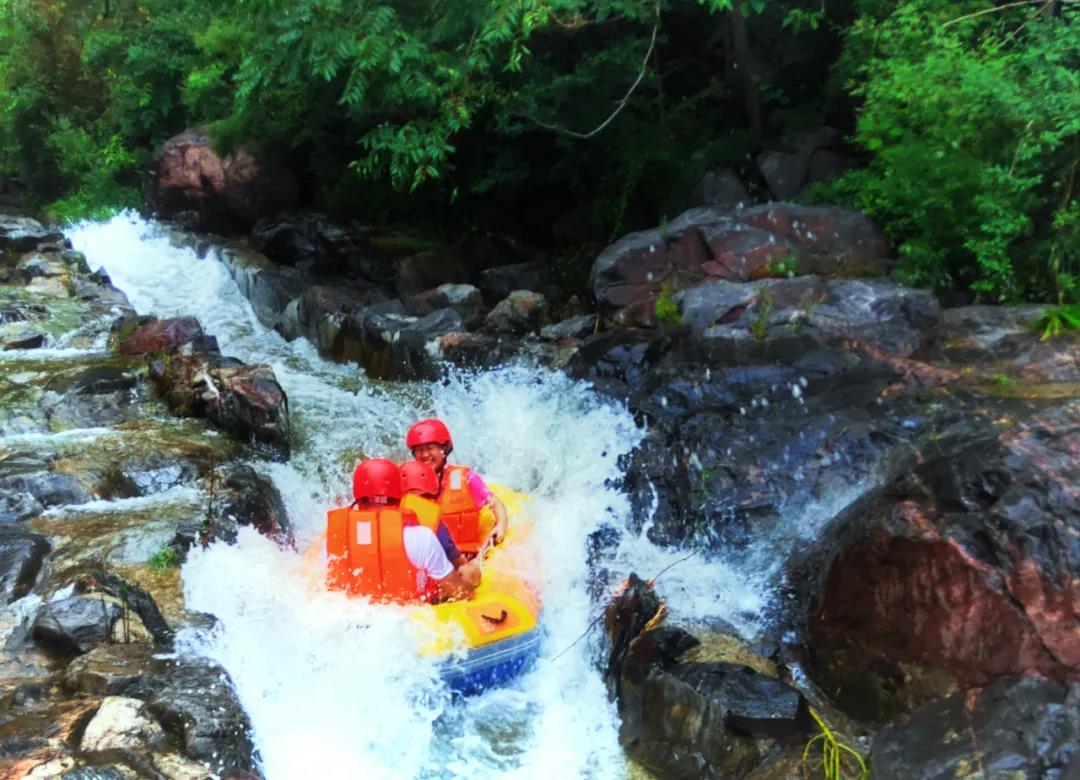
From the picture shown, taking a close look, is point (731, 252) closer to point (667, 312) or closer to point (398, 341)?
point (667, 312)

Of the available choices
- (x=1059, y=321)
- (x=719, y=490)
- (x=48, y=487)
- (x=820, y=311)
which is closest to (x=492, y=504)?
(x=719, y=490)

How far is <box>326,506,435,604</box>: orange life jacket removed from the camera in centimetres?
430

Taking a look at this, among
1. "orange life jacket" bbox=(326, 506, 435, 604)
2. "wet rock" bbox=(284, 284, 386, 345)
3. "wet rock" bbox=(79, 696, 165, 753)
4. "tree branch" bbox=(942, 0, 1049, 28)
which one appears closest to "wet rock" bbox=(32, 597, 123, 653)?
"wet rock" bbox=(79, 696, 165, 753)

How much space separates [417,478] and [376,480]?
0.29m

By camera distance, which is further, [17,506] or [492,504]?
[17,506]

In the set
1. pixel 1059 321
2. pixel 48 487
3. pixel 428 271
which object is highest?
pixel 1059 321

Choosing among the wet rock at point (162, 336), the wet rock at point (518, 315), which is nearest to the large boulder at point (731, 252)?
the wet rock at point (518, 315)

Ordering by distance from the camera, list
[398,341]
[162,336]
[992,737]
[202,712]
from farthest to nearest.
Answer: [162,336]
[398,341]
[202,712]
[992,737]

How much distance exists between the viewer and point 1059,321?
234 inches

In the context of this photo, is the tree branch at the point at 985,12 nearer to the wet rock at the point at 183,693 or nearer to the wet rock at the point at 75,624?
the wet rock at the point at 183,693

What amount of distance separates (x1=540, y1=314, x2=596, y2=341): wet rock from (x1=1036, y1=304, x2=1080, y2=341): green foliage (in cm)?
357

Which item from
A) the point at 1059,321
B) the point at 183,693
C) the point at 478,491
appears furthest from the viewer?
the point at 1059,321

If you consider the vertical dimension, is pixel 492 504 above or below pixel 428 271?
below

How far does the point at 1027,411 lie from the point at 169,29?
1613 centimetres
